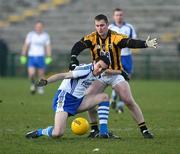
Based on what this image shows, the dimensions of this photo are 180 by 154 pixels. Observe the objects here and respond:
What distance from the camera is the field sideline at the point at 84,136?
10477 mm

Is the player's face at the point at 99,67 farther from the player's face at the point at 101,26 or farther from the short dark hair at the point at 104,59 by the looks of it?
the player's face at the point at 101,26

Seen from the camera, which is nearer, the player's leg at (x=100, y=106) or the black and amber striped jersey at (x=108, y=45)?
the player's leg at (x=100, y=106)

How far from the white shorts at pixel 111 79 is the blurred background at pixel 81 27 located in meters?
20.9

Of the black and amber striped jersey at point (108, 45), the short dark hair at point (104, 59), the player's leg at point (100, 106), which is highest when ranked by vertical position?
the black and amber striped jersey at point (108, 45)

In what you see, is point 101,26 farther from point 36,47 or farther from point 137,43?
point 36,47

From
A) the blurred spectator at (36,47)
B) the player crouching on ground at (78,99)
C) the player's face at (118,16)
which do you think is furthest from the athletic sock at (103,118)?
the blurred spectator at (36,47)

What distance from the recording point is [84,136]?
12273 mm

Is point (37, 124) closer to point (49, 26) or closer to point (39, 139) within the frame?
point (39, 139)

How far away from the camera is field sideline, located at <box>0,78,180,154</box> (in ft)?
34.4

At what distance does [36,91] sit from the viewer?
24.6 meters

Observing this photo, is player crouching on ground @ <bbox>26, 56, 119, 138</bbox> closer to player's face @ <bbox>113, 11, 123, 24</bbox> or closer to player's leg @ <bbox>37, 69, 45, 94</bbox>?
player's face @ <bbox>113, 11, 123, 24</bbox>

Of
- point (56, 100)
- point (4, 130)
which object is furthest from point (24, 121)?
point (56, 100)

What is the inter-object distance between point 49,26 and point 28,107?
20979 millimetres

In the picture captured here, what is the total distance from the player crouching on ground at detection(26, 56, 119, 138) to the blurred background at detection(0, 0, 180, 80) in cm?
2125
